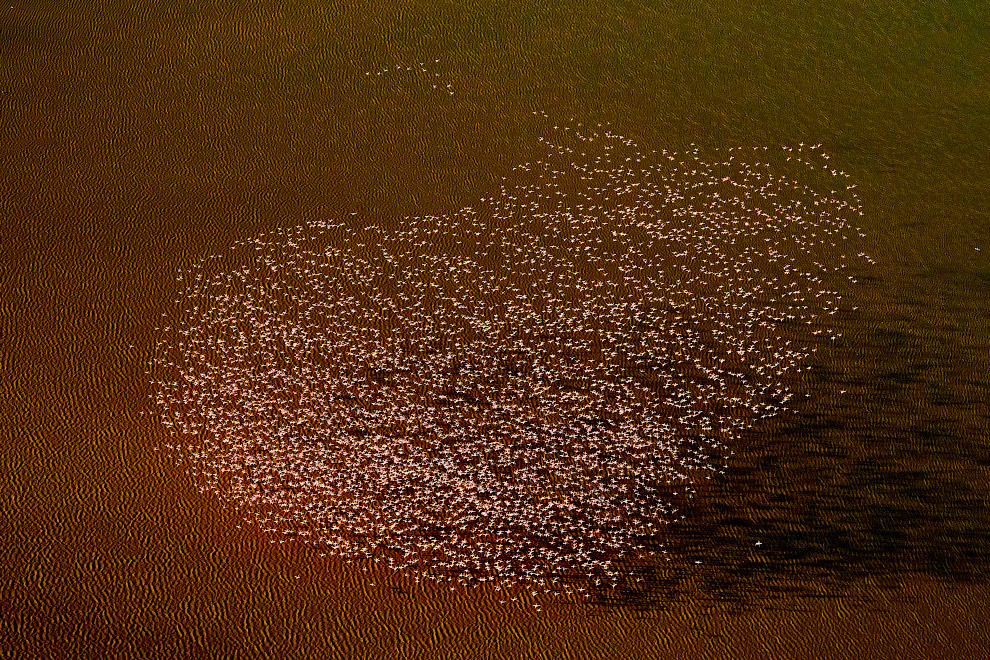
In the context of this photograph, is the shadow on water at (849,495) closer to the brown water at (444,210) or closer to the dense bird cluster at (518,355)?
the brown water at (444,210)

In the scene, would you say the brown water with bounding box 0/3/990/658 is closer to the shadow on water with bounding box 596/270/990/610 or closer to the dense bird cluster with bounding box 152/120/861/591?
the shadow on water with bounding box 596/270/990/610

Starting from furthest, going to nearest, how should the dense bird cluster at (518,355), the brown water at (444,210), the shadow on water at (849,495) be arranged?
the dense bird cluster at (518,355) → the shadow on water at (849,495) → the brown water at (444,210)

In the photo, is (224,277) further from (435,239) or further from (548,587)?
(548,587)

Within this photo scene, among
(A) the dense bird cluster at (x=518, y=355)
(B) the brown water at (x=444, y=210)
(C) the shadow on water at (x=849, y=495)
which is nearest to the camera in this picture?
(B) the brown water at (x=444, y=210)

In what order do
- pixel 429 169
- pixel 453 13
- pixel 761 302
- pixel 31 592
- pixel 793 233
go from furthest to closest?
pixel 453 13
pixel 429 169
pixel 793 233
pixel 761 302
pixel 31 592

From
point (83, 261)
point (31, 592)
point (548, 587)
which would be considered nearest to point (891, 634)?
point (548, 587)

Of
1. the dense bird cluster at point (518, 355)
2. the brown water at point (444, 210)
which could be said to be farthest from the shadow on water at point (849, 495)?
the dense bird cluster at point (518, 355)

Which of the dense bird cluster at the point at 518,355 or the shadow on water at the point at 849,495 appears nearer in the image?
the shadow on water at the point at 849,495
